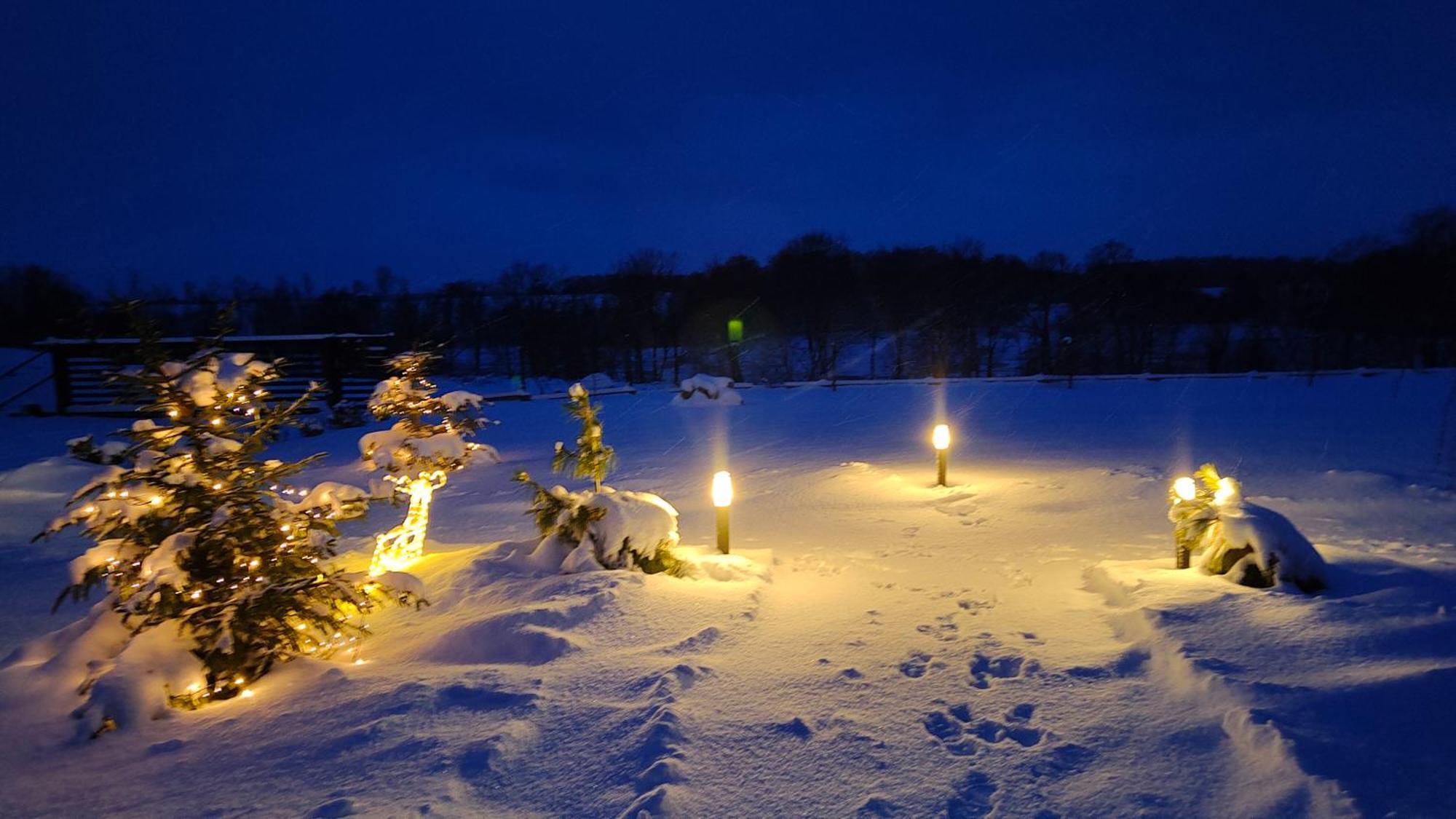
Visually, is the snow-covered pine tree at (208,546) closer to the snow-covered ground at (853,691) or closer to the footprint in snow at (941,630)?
the snow-covered ground at (853,691)

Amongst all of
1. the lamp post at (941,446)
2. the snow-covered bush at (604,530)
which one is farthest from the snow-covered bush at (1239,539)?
the lamp post at (941,446)

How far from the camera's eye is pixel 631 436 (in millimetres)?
16141

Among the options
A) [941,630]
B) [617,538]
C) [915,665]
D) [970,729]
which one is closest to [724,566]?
[617,538]

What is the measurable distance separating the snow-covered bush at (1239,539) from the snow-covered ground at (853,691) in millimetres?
192

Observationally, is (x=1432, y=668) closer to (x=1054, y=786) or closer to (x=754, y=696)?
(x=1054, y=786)

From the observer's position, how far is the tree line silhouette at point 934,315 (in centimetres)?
2519

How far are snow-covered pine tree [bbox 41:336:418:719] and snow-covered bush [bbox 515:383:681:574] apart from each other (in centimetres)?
146

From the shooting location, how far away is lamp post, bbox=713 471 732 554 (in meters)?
6.75

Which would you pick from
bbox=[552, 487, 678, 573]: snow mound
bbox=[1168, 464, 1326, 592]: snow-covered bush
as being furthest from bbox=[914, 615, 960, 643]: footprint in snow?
bbox=[552, 487, 678, 573]: snow mound

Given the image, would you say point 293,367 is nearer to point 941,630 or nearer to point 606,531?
point 606,531

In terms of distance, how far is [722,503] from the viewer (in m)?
6.80

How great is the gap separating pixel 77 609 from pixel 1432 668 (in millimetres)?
8548

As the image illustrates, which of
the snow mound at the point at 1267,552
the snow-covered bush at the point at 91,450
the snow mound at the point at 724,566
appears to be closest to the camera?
the snow mound at the point at 1267,552

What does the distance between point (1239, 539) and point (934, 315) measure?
72.7 feet
